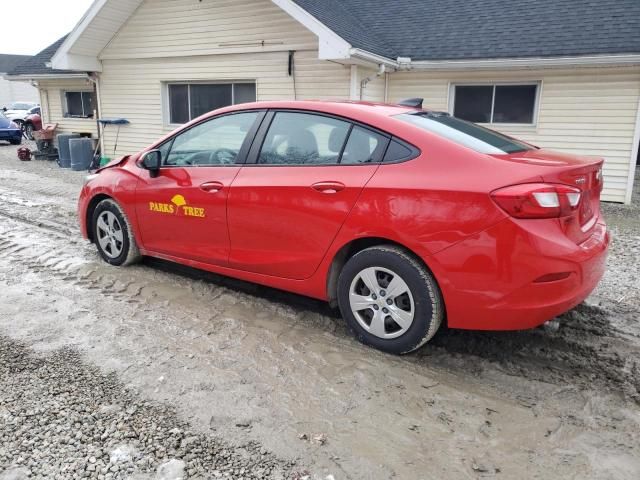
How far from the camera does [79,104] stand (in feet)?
53.8

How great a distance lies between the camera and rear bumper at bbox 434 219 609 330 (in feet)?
9.32

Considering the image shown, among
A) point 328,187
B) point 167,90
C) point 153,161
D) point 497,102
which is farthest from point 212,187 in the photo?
point 167,90

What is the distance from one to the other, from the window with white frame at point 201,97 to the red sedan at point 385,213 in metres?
7.24

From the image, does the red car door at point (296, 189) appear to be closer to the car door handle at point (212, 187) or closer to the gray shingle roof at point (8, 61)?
the car door handle at point (212, 187)

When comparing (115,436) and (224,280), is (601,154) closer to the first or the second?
(224,280)

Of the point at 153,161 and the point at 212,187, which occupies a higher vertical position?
the point at 153,161

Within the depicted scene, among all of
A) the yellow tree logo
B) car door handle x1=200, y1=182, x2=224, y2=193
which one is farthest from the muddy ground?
car door handle x1=200, y1=182, x2=224, y2=193

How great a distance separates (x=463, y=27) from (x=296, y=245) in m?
9.02

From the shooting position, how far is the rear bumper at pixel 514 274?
9.32 feet

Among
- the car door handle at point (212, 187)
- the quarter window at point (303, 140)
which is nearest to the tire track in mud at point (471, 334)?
the car door handle at point (212, 187)

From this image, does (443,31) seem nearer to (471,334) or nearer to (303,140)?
(303,140)

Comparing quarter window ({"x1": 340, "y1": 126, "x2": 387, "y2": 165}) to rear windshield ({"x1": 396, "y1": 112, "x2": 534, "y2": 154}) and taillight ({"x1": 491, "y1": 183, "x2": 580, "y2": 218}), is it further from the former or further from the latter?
taillight ({"x1": 491, "y1": 183, "x2": 580, "y2": 218})

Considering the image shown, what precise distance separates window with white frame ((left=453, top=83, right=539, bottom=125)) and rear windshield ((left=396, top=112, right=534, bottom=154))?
7007 millimetres

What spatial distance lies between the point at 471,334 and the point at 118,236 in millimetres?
3325
